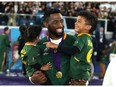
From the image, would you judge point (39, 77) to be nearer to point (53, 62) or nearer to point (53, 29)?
point (53, 62)

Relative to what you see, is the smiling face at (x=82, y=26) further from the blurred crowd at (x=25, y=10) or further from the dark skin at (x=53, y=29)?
the blurred crowd at (x=25, y=10)

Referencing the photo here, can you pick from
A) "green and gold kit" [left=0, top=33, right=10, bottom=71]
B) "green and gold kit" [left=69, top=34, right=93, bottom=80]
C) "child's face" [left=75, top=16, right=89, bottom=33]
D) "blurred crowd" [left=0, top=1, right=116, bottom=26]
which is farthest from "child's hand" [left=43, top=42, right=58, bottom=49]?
"green and gold kit" [left=0, top=33, right=10, bottom=71]

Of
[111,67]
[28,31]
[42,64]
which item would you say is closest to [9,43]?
[28,31]

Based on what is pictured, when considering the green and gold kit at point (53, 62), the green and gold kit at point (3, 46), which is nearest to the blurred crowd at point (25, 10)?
the green and gold kit at point (3, 46)

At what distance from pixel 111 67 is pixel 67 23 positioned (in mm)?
4743

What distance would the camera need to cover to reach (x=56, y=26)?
2.11 meters

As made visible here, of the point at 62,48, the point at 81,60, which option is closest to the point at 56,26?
the point at 62,48

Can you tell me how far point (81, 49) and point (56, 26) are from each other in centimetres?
21

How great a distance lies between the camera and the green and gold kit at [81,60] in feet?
7.06

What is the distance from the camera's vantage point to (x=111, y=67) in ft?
5.03

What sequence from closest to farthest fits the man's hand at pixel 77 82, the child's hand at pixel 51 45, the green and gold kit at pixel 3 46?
the child's hand at pixel 51 45 → the man's hand at pixel 77 82 → the green and gold kit at pixel 3 46

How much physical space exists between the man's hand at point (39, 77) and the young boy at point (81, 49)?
154 millimetres

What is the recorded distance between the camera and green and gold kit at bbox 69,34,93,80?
2150 mm

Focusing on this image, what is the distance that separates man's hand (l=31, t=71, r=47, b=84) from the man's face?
0.24 meters
